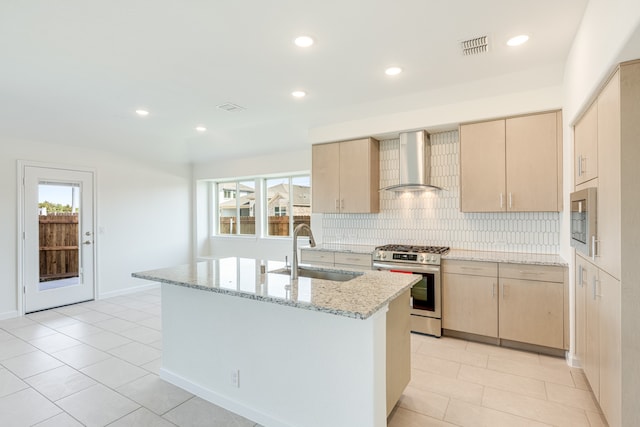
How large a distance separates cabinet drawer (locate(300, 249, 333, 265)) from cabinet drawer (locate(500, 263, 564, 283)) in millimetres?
2007

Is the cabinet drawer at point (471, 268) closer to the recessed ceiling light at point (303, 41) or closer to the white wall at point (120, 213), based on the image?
the recessed ceiling light at point (303, 41)

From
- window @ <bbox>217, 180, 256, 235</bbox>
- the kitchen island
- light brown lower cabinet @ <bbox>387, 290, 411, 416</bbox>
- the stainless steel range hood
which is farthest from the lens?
window @ <bbox>217, 180, 256, 235</bbox>

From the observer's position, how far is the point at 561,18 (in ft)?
7.68

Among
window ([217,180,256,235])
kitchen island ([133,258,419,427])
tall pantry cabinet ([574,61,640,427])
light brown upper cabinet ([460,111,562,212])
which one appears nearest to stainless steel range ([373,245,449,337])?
light brown upper cabinet ([460,111,562,212])

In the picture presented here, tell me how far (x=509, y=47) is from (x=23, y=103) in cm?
503

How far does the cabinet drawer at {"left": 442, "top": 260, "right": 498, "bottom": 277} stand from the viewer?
3412 millimetres

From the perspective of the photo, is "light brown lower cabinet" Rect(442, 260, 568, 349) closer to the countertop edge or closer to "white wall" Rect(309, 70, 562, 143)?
"white wall" Rect(309, 70, 562, 143)

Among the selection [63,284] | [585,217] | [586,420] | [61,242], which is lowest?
[586,420]

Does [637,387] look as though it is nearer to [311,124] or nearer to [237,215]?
[311,124]

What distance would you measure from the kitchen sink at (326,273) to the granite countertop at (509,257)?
1.54 metres

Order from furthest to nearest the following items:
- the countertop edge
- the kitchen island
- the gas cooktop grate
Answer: the gas cooktop grate, the kitchen island, the countertop edge

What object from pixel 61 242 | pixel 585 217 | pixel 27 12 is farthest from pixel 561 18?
pixel 61 242

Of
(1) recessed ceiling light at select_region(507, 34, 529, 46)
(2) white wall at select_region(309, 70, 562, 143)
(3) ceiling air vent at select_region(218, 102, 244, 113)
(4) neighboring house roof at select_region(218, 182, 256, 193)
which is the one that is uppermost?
(1) recessed ceiling light at select_region(507, 34, 529, 46)

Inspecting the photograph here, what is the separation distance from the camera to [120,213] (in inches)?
225
